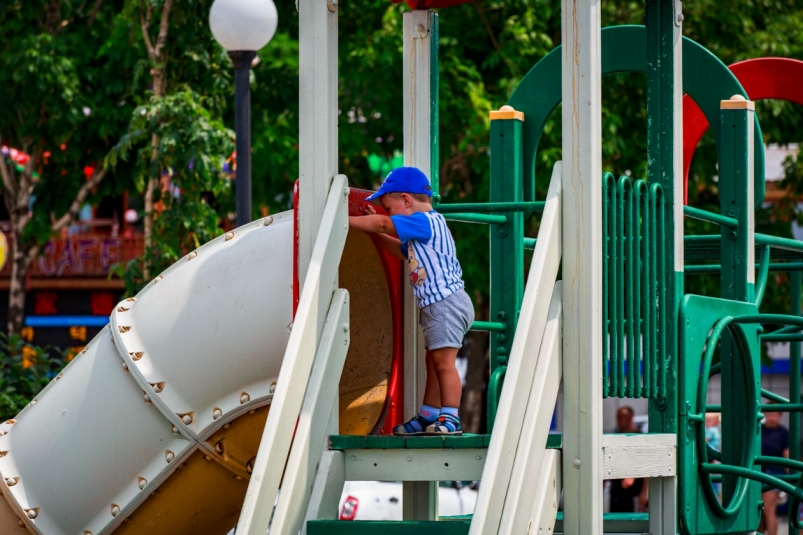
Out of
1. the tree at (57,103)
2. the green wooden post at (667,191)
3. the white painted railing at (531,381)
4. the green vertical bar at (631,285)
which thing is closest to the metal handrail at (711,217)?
the green wooden post at (667,191)

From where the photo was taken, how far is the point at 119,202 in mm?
29109

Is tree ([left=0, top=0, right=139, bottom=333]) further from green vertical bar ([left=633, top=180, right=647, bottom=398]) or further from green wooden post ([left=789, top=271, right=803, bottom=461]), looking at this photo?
green vertical bar ([left=633, top=180, right=647, bottom=398])

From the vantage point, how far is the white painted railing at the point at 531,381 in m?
4.10

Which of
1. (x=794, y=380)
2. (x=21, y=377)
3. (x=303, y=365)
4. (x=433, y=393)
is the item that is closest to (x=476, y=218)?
(x=433, y=393)

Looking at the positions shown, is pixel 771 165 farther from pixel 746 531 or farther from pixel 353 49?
pixel 746 531

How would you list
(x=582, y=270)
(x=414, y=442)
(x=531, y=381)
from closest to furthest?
(x=531, y=381), (x=582, y=270), (x=414, y=442)

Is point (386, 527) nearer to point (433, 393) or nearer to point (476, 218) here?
point (433, 393)

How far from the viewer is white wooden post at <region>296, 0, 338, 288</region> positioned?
189 inches

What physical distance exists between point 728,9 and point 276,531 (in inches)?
475

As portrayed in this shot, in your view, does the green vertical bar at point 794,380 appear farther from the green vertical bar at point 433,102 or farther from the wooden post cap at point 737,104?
the green vertical bar at point 433,102

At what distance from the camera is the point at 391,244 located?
204 inches

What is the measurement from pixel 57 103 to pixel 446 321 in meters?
12.3

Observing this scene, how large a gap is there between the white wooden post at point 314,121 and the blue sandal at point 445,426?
768mm

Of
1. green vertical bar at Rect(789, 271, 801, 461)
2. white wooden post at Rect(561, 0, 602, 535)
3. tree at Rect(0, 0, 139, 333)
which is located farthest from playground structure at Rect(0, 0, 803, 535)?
tree at Rect(0, 0, 139, 333)
